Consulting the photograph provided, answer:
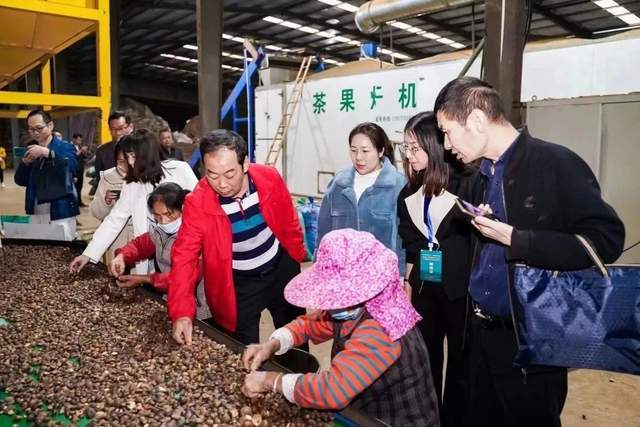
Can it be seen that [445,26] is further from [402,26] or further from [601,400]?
[601,400]

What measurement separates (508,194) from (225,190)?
115cm

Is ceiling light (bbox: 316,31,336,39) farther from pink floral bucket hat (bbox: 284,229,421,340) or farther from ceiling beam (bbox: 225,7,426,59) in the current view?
pink floral bucket hat (bbox: 284,229,421,340)

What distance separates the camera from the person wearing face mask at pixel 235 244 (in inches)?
81.7

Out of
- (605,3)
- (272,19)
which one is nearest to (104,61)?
(605,3)

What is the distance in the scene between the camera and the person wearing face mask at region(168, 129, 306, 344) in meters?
2.08

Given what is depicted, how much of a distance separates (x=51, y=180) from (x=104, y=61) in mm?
1068

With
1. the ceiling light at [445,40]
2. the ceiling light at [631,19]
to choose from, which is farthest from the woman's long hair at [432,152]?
the ceiling light at [445,40]

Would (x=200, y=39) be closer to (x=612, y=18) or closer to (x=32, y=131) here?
(x=32, y=131)

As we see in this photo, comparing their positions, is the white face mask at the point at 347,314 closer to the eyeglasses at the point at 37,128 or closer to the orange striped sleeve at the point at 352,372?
the orange striped sleeve at the point at 352,372

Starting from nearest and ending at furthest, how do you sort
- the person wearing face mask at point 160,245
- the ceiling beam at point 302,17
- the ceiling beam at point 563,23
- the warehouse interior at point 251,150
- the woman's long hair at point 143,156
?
the warehouse interior at point 251,150, the person wearing face mask at point 160,245, the woman's long hair at point 143,156, the ceiling beam at point 563,23, the ceiling beam at point 302,17

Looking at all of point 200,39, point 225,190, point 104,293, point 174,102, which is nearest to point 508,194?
point 225,190

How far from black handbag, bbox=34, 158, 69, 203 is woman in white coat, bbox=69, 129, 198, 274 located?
1316 millimetres

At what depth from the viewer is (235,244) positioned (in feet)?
7.57

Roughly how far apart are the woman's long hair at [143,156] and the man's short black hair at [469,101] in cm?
191
